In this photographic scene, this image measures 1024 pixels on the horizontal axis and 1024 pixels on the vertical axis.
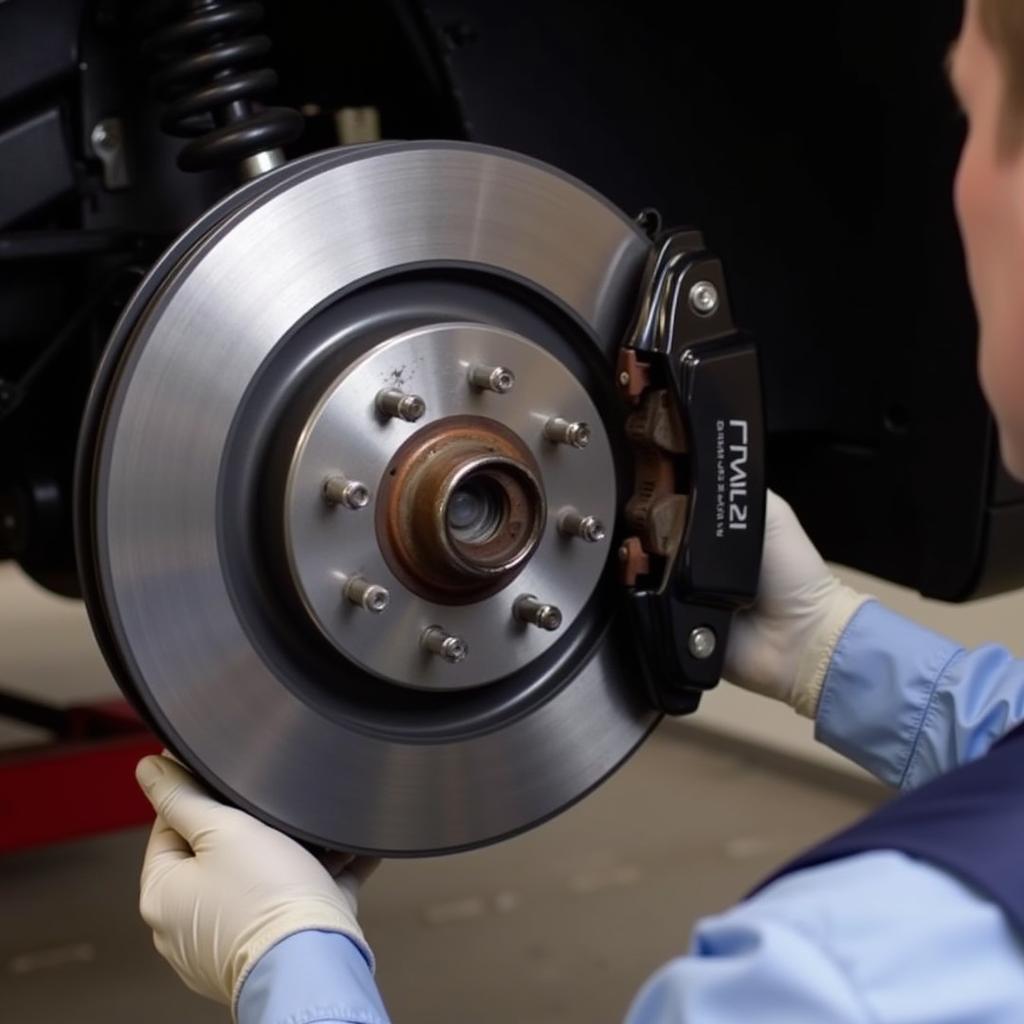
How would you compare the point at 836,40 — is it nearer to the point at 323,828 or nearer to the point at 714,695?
the point at 323,828

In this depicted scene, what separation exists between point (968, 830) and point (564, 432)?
0.40m

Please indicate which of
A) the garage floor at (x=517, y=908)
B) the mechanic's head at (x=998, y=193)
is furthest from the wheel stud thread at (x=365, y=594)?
the garage floor at (x=517, y=908)

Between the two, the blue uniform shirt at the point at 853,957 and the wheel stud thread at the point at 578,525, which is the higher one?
the blue uniform shirt at the point at 853,957

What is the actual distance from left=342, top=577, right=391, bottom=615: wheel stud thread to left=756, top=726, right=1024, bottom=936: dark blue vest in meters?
0.31

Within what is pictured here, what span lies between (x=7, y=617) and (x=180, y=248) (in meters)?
2.46

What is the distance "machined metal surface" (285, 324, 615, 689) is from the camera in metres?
0.80

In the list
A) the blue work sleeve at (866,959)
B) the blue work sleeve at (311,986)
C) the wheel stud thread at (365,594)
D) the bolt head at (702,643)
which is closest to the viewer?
the blue work sleeve at (866,959)

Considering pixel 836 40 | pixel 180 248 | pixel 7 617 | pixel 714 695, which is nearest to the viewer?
pixel 180 248

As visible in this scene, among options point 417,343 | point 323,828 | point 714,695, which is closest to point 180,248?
point 417,343

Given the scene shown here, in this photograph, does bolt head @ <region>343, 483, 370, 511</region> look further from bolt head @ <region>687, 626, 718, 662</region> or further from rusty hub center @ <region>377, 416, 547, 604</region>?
bolt head @ <region>687, 626, 718, 662</region>

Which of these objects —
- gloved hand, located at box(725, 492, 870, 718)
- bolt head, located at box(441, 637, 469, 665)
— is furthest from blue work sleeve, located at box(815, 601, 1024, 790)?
bolt head, located at box(441, 637, 469, 665)

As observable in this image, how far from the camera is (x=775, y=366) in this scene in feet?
3.81

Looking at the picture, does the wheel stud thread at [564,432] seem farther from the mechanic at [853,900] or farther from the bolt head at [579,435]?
the mechanic at [853,900]

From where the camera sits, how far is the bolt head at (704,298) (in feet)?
2.91
